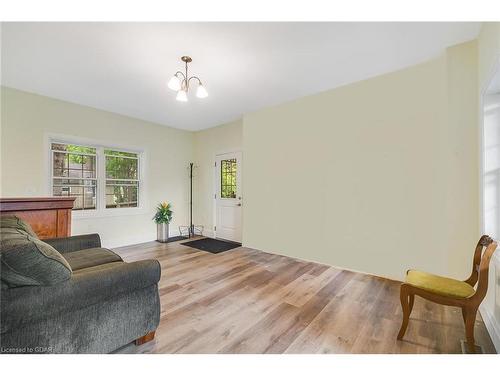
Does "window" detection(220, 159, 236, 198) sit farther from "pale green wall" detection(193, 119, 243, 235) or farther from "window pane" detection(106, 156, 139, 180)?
"window pane" detection(106, 156, 139, 180)

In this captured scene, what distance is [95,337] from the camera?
4.66 feet

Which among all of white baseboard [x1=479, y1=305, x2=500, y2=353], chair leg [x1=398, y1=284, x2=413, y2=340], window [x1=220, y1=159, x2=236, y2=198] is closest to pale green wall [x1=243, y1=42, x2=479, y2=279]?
white baseboard [x1=479, y1=305, x2=500, y2=353]

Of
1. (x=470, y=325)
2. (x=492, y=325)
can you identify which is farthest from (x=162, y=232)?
(x=492, y=325)

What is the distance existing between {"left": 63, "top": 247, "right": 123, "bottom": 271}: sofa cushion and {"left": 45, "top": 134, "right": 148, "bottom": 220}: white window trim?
2201 millimetres

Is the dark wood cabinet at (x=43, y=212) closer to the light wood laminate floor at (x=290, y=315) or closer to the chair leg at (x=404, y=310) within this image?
the light wood laminate floor at (x=290, y=315)

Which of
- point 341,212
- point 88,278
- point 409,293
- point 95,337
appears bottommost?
point 95,337

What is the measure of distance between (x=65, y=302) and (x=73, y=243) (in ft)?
4.36

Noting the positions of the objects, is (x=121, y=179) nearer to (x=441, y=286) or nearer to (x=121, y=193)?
(x=121, y=193)

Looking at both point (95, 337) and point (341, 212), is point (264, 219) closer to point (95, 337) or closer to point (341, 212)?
point (341, 212)

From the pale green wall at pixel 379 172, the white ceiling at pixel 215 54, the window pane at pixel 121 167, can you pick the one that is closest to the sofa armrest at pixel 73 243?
the white ceiling at pixel 215 54

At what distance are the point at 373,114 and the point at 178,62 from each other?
8.43ft
